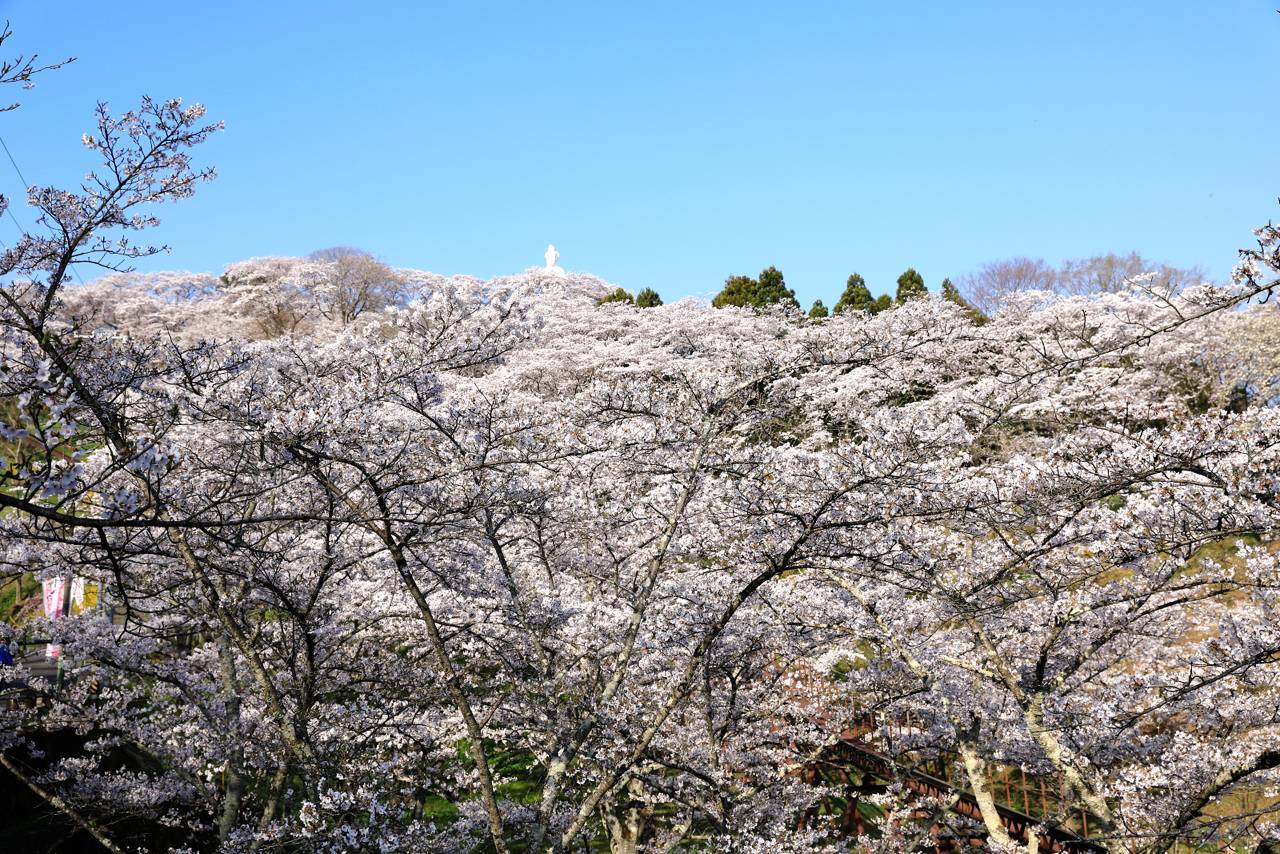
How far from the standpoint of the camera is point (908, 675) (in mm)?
10016

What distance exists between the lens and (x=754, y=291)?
35.9 m

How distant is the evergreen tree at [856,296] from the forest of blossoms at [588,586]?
21818 mm

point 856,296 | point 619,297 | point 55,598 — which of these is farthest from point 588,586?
point 619,297

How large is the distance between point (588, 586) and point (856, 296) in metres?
25.5

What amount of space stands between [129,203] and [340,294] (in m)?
35.8

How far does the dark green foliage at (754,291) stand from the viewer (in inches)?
1375

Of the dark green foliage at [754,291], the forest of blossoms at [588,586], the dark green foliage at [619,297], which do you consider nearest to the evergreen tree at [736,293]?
the dark green foliage at [754,291]

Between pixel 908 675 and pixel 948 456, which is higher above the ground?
pixel 948 456

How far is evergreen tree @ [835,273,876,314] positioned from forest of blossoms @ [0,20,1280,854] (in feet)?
71.6

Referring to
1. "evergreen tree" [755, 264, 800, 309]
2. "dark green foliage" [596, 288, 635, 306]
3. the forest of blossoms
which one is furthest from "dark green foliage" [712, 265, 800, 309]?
the forest of blossoms

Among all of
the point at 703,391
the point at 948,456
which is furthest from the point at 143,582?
the point at 948,456

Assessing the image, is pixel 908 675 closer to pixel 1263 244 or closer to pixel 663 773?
pixel 663 773

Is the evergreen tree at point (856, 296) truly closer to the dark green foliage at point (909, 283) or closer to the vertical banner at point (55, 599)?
the dark green foliage at point (909, 283)

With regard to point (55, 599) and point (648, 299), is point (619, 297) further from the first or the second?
point (55, 599)
